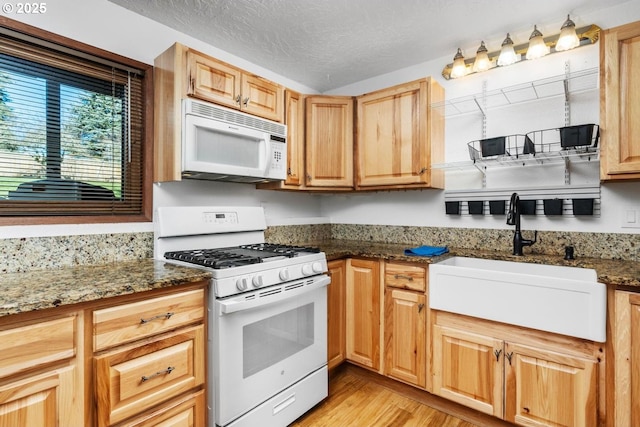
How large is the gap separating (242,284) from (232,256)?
0.92 feet

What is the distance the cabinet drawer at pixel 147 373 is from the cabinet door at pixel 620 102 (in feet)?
7.16

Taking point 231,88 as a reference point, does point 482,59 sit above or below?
above

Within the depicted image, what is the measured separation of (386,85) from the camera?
2.80 meters

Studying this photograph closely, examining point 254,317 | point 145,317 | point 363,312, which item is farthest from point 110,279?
point 363,312

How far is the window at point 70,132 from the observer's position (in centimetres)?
152

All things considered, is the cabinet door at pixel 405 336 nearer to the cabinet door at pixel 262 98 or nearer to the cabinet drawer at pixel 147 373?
the cabinet drawer at pixel 147 373

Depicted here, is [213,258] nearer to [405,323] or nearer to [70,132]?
[70,132]

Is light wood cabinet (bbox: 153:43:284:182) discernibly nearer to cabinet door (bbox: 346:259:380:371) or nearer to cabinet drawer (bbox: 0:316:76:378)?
cabinet drawer (bbox: 0:316:76:378)

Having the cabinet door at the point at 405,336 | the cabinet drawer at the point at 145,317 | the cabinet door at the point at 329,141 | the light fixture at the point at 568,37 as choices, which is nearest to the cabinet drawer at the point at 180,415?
the cabinet drawer at the point at 145,317

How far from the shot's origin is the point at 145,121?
6.41 ft

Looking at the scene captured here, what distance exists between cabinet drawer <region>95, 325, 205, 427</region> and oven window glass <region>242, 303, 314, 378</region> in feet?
Answer: 0.73

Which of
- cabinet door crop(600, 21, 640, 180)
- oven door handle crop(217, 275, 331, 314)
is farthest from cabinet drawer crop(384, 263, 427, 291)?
cabinet door crop(600, 21, 640, 180)

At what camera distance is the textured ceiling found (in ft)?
6.05

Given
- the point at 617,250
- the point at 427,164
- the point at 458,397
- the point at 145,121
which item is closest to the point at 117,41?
the point at 145,121
